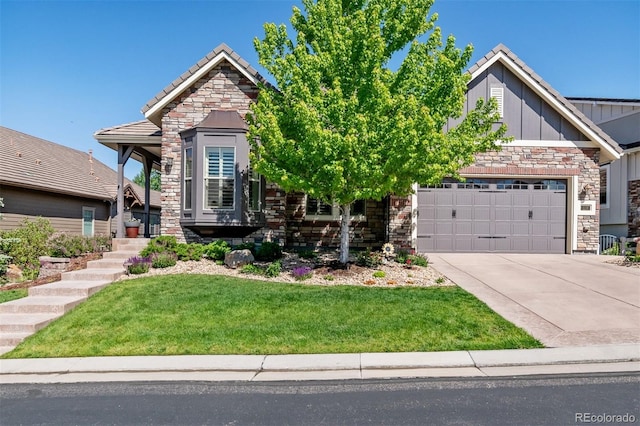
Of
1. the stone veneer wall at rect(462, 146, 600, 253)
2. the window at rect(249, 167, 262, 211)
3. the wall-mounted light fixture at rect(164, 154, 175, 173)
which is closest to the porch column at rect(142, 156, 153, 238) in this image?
the wall-mounted light fixture at rect(164, 154, 175, 173)

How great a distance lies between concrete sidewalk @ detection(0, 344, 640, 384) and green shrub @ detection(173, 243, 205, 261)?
220 inches

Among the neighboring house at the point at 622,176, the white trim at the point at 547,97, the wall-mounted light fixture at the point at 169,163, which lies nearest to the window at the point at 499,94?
the white trim at the point at 547,97

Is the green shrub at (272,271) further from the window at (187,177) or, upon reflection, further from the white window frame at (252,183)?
the window at (187,177)

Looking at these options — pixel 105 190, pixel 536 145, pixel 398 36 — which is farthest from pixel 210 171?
pixel 105 190

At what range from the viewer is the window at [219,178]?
38.8 feet

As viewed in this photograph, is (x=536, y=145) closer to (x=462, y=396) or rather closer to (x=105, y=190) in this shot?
(x=462, y=396)

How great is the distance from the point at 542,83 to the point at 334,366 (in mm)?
12725

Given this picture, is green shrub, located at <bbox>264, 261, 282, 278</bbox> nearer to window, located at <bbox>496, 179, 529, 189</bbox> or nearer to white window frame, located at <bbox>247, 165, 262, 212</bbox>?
white window frame, located at <bbox>247, 165, 262, 212</bbox>

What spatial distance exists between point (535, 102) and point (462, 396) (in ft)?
40.8

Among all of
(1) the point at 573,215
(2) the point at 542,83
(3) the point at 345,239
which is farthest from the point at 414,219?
(2) the point at 542,83

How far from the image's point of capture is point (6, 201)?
49.2 ft

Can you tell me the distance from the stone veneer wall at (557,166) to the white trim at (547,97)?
442 millimetres

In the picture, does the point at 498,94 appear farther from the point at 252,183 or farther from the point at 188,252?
the point at 188,252

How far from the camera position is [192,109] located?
42.2 feet
